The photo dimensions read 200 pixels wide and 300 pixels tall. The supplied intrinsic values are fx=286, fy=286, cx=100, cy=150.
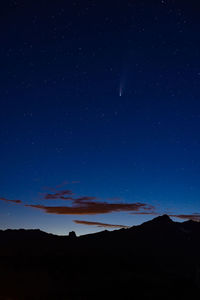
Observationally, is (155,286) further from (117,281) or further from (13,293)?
(13,293)

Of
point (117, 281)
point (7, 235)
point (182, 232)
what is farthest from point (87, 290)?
point (7, 235)

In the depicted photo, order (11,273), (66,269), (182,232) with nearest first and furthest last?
(11,273) < (66,269) < (182,232)

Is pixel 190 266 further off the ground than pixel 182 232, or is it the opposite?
pixel 182 232

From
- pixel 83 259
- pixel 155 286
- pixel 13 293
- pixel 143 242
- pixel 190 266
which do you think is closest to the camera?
pixel 13 293

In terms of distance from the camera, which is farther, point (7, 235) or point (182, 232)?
point (7, 235)

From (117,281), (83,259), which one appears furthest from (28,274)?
(83,259)

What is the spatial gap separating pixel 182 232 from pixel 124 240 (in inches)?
1362

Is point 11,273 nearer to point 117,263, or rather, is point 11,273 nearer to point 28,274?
point 28,274

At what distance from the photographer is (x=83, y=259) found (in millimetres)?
77812

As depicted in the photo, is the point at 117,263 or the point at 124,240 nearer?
the point at 117,263

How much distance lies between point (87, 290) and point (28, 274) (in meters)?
17.9

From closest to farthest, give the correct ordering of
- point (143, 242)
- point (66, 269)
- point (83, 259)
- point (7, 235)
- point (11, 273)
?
point (11, 273), point (66, 269), point (83, 259), point (143, 242), point (7, 235)

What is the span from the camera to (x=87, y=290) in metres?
43.7

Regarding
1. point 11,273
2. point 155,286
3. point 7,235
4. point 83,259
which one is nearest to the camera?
point 155,286
